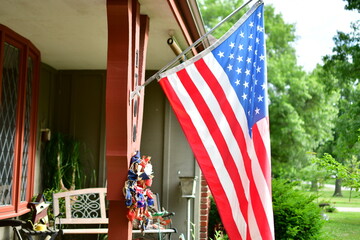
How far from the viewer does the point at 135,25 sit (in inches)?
168

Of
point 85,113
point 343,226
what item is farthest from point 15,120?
point 343,226

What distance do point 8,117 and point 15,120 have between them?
125 millimetres

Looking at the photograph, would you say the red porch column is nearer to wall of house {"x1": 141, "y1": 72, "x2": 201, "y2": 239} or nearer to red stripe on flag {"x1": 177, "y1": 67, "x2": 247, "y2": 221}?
red stripe on flag {"x1": 177, "y1": 67, "x2": 247, "y2": 221}

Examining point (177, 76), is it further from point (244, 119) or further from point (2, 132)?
point (2, 132)

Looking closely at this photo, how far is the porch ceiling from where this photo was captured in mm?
4523

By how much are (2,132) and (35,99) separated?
1.04 meters

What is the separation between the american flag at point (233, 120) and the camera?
3.50 meters

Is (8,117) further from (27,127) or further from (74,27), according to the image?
(74,27)

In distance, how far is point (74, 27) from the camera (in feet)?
17.3

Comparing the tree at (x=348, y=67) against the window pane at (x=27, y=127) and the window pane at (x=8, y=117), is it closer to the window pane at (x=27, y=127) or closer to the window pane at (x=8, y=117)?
the window pane at (x=27, y=127)

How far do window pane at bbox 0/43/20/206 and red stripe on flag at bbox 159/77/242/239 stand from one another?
2533 mm

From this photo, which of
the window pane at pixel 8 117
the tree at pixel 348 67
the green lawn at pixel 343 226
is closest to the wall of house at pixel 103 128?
the window pane at pixel 8 117

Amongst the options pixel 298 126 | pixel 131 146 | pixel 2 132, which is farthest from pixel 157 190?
pixel 298 126

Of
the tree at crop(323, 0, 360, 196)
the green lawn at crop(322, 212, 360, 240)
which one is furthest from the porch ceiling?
the green lawn at crop(322, 212, 360, 240)
